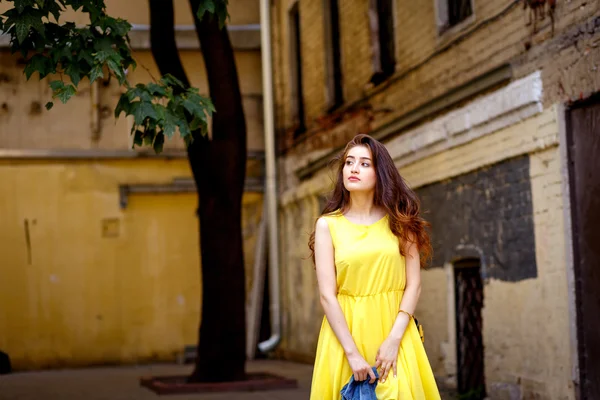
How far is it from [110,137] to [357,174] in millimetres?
12933

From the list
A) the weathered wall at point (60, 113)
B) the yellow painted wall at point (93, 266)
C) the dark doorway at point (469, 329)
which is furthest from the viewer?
the weathered wall at point (60, 113)

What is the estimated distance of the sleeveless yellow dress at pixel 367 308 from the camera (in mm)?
4574

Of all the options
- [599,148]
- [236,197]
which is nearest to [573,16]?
[599,148]

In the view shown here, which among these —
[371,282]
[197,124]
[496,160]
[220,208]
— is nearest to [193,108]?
[197,124]

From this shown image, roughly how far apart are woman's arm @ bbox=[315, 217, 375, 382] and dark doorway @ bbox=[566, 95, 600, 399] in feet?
13.0

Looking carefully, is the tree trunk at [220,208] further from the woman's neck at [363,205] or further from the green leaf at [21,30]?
the woman's neck at [363,205]

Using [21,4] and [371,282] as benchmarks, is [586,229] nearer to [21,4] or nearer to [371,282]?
[371,282]

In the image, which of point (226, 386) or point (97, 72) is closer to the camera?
point (97, 72)

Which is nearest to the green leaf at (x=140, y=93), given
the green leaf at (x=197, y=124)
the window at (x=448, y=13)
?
the green leaf at (x=197, y=124)

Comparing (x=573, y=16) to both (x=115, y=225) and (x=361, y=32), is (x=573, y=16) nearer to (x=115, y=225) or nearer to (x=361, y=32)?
(x=361, y=32)

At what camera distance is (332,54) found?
15.0 metres

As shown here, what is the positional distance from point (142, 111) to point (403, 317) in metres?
3.91

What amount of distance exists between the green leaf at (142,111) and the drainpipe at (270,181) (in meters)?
8.94

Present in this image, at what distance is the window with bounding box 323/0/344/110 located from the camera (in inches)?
583
